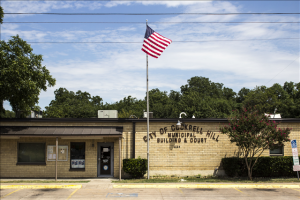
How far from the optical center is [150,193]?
13.8 m

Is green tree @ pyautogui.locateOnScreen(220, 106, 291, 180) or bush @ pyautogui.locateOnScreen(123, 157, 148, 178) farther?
bush @ pyautogui.locateOnScreen(123, 157, 148, 178)

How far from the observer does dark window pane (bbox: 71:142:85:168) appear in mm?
18844

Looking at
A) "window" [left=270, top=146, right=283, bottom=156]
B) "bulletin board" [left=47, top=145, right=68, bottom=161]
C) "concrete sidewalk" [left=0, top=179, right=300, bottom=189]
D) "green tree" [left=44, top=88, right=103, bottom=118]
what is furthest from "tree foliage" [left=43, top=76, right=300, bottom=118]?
"bulletin board" [left=47, top=145, right=68, bottom=161]

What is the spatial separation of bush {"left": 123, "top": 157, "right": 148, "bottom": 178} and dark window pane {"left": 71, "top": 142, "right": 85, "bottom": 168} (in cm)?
298

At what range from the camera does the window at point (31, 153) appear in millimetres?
18922

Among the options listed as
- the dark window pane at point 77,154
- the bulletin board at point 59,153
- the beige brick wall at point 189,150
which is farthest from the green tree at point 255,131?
the bulletin board at point 59,153

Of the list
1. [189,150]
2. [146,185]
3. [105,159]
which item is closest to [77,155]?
[105,159]

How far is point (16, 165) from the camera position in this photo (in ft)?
61.3

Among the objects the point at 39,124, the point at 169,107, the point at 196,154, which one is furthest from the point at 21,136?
the point at 169,107

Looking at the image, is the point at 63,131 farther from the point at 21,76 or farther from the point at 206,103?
the point at 206,103

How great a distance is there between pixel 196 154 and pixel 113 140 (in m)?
5.75

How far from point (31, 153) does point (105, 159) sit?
5.02m

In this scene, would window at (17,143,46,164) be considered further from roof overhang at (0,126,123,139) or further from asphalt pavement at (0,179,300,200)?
asphalt pavement at (0,179,300,200)

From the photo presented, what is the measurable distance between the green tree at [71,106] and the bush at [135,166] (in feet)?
169
